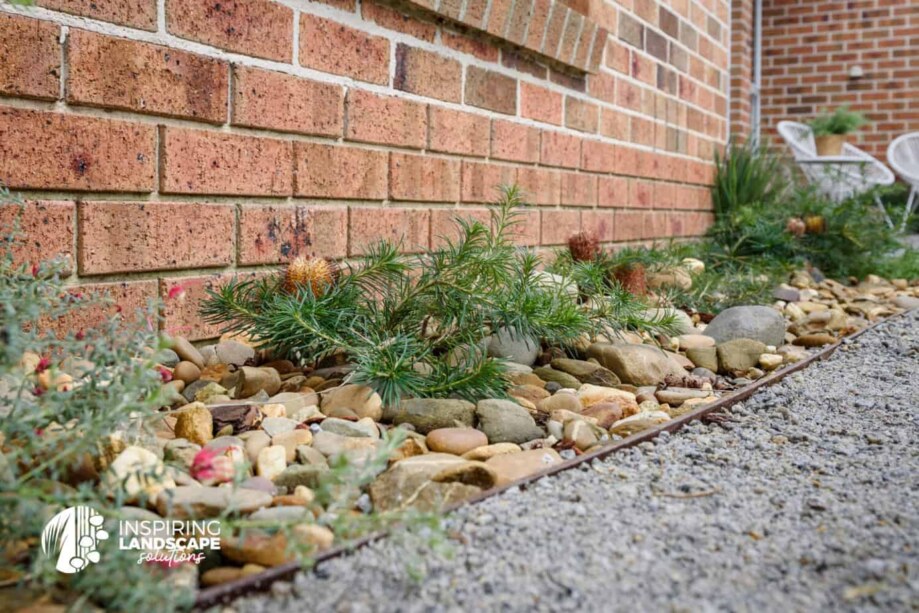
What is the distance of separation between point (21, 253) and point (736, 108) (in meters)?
5.82

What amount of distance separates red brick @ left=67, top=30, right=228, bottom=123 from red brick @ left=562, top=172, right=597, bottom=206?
179 cm

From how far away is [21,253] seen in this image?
1.71m

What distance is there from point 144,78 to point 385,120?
81 cm

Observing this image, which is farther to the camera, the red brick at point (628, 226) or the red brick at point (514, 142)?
the red brick at point (628, 226)

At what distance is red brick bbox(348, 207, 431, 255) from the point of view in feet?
8.20

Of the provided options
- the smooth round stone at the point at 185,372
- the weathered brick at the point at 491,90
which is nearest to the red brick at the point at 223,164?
the smooth round stone at the point at 185,372

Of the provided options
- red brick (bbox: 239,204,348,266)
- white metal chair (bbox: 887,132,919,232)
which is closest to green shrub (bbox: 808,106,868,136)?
white metal chair (bbox: 887,132,919,232)

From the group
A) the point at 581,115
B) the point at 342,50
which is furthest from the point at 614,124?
the point at 342,50

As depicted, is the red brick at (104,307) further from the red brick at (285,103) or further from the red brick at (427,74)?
the red brick at (427,74)

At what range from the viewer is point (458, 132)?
114 inches

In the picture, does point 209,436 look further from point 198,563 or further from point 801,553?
point 801,553

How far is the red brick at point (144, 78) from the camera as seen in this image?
1766 millimetres

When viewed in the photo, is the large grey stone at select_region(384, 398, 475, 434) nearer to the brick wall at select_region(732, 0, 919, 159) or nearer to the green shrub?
the green shrub

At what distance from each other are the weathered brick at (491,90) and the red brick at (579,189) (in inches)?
19.6
